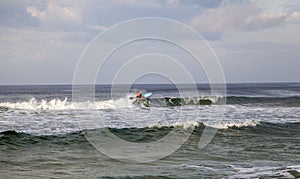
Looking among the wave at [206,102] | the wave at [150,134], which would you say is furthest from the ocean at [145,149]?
the wave at [206,102]

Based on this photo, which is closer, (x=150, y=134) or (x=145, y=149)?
(x=145, y=149)

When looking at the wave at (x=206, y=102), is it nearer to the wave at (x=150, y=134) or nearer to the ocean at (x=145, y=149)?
the ocean at (x=145, y=149)

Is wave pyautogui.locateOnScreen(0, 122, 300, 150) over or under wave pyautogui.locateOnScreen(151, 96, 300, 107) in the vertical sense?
under

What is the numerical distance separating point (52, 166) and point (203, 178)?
492 centimetres

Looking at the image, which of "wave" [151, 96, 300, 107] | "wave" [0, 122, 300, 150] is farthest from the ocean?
"wave" [151, 96, 300, 107]

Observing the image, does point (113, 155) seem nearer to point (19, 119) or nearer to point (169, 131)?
point (169, 131)

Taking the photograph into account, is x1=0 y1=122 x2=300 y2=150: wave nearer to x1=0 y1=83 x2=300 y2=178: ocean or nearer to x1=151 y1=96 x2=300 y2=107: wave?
x1=0 y1=83 x2=300 y2=178: ocean

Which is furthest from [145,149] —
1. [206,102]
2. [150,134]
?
[206,102]

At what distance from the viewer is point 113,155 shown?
15062 millimetres

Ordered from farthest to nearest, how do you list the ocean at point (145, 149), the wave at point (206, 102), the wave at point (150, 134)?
the wave at point (206, 102) < the wave at point (150, 134) < the ocean at point (145, 149)

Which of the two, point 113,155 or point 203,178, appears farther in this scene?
point 113,155

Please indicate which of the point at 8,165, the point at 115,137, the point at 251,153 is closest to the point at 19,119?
the point at 115,137

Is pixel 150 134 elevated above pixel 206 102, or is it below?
below

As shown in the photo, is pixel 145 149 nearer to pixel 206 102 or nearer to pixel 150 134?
pixel 150 134
